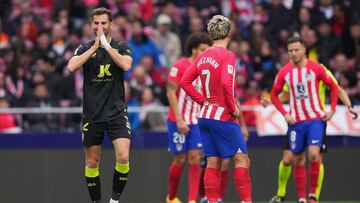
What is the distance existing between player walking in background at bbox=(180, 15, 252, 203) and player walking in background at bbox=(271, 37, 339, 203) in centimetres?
280

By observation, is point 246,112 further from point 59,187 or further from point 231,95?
point 231,95

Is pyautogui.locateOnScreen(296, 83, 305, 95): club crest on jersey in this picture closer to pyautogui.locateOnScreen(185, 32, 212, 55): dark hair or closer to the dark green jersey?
pyautogui.locateOnScreen(185, 32, 212, 55): dark hair

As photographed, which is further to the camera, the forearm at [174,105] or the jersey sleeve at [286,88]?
the jersey sleeve at [286,88]

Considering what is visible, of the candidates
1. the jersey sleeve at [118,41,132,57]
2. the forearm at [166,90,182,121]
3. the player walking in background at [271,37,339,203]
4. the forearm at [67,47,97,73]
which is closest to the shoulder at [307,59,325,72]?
the player walking in background at [271,37,339,203]

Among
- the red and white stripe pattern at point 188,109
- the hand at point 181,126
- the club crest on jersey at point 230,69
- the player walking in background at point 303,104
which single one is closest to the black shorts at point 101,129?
the club crest on jersey at point 230,69

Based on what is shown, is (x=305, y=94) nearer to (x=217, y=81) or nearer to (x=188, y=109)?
(x=188, y=109)

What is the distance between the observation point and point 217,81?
1248cm

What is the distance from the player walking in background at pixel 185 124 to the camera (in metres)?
14.9

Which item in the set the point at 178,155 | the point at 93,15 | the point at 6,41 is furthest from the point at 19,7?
the point at 93,15

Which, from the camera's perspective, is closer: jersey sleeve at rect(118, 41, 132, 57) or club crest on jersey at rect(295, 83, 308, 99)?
jersey sleeve at rect(118, 41, 132, 57)

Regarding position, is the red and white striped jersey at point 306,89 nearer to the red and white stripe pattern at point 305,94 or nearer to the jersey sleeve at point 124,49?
the red and white stripe pattern at point 305,94

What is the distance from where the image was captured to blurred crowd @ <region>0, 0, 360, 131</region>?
19125 mm

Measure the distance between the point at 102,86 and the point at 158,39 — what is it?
8049mm

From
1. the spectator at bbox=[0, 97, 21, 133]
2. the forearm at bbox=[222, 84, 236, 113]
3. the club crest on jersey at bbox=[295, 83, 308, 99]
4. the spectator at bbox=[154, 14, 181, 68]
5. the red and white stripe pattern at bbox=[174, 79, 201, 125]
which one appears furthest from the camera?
the spectator at bbox=[154, 14, 181, 68]
